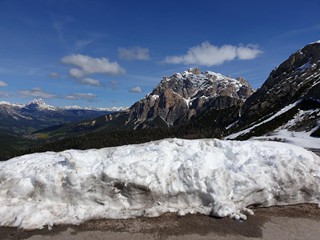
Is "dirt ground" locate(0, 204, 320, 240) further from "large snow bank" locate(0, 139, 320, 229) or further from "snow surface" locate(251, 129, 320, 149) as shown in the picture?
"snow surface" locate(251, 129, 320, 149)

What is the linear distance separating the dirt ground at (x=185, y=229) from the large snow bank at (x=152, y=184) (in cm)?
46

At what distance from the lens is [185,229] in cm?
1358

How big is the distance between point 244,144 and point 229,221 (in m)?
5.25

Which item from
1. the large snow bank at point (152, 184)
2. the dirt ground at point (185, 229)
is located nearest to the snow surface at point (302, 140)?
the large snow bank at point (152, 184)

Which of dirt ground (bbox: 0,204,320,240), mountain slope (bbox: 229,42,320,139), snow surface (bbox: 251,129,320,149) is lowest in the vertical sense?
dirt ground (bbox: 0,204,320,240)

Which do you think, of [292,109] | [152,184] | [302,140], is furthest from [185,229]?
[292,109]

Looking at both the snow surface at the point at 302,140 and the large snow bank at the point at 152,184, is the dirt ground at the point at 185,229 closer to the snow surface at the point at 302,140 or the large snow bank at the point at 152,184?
the large snow bank at the point at 152,184

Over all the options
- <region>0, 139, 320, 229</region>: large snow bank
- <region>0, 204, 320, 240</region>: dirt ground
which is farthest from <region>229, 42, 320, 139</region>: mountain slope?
<region>0, 204, 320, 240</region>: dirt ground

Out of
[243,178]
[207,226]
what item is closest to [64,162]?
[207,226]

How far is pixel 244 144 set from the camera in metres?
17.9

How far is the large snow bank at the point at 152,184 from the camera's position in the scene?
14945 millimetres

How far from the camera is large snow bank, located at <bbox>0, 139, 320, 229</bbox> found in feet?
49.0

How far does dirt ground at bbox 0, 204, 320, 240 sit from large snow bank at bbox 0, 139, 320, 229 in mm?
456

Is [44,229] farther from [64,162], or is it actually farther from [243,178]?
[243,178]
